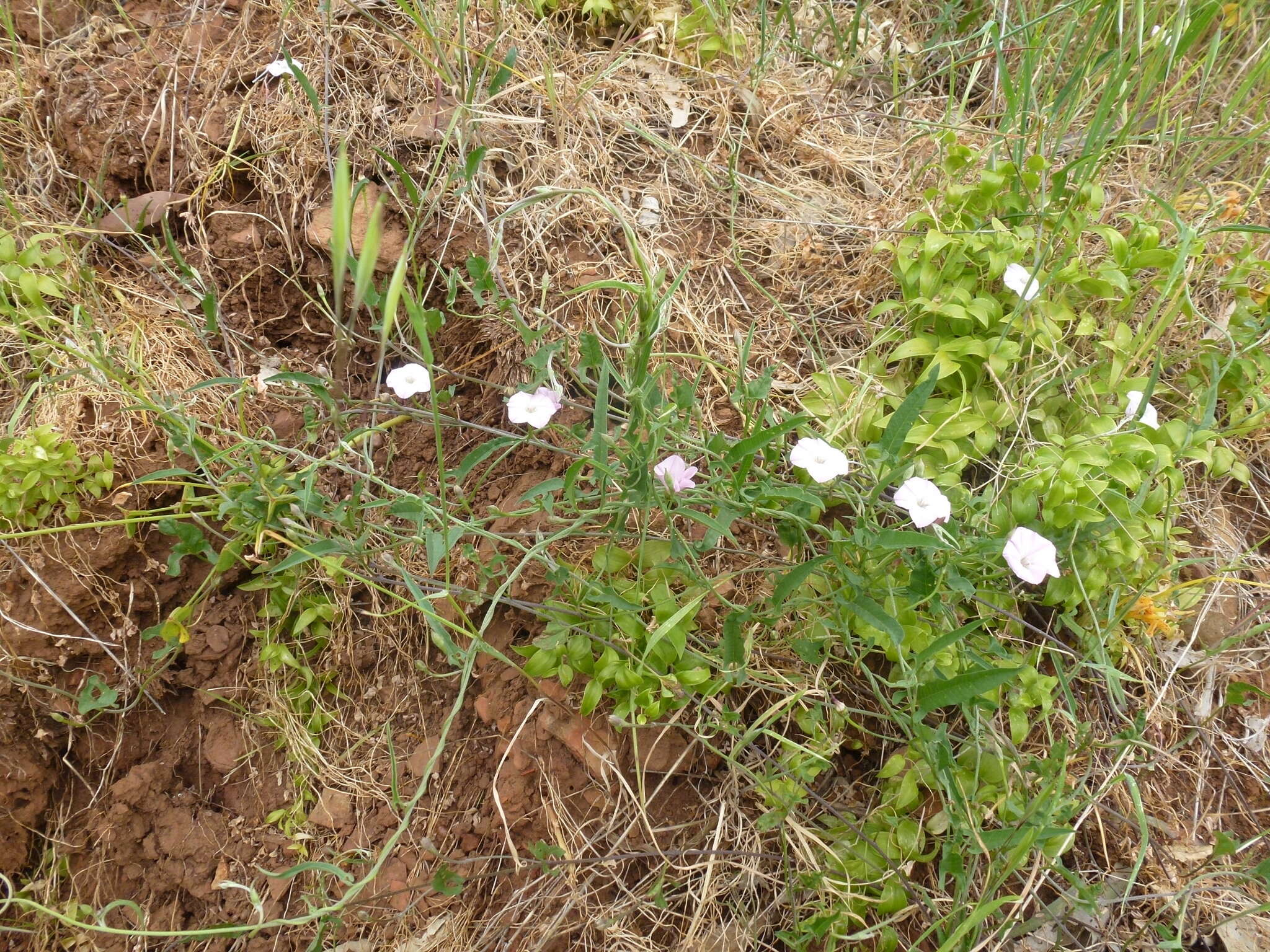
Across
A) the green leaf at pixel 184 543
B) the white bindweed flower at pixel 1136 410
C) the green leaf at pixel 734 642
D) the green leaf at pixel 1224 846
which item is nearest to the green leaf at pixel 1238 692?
the green leaf at pixel 1224 846

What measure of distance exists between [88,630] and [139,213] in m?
1.10

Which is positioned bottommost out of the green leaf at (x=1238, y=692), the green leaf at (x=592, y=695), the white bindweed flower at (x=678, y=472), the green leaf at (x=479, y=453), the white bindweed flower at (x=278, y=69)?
the green leaf at (x=1238, y=692)

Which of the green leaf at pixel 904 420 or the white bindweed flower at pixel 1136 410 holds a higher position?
the green leaf at pixel 904 420

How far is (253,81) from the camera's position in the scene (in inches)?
93.0

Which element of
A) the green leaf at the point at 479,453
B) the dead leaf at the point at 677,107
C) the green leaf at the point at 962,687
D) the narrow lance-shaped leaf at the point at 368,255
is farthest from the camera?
the dead leaf at the point at 677,107

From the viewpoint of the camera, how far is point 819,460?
1.68 meters

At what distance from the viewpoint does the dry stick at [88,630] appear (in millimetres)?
1814

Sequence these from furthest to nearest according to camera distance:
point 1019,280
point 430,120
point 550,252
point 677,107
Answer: point 677,107
point 430,120
point 550,252
point 1019,280

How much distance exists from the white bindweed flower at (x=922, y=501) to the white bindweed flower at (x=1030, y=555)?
138 mm

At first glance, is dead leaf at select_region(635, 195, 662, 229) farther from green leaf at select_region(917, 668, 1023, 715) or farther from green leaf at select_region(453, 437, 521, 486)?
green leaf at select_region(917, 668, 1023, 715)

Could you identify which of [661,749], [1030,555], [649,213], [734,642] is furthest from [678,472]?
[649,213]

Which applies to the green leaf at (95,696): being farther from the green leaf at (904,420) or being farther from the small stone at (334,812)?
the green leaf at (904,420)

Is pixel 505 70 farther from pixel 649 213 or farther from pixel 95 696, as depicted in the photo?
pixel 95 696

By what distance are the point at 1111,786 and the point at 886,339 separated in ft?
3.54
